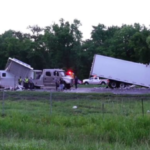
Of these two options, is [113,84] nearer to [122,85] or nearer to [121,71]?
[122,85]

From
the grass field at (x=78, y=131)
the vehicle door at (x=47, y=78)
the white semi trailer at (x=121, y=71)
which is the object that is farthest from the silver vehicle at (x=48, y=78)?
the grass field at (x=78, y=131)

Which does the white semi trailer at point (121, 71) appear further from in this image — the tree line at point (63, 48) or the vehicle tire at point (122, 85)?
the tree line at point (63, 48)

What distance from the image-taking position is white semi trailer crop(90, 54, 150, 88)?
48.8 meters

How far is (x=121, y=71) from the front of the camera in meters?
49.7

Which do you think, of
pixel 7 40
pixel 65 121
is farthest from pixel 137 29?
pixel 65 121

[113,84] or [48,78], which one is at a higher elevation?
[48,78]

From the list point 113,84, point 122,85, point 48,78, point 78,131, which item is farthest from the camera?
point 113,84

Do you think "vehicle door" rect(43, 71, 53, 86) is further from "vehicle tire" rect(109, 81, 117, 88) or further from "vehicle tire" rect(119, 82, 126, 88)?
"vehicle tire" rect(119, 82, 126, 88)

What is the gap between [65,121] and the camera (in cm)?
1691

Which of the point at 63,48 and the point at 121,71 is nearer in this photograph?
the point at 121,71

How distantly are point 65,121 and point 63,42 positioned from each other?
6559 cm

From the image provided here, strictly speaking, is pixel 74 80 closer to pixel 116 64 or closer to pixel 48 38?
pixel 116 64

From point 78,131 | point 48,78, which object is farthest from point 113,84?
point 78,131

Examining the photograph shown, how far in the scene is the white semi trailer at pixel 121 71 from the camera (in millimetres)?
48781
